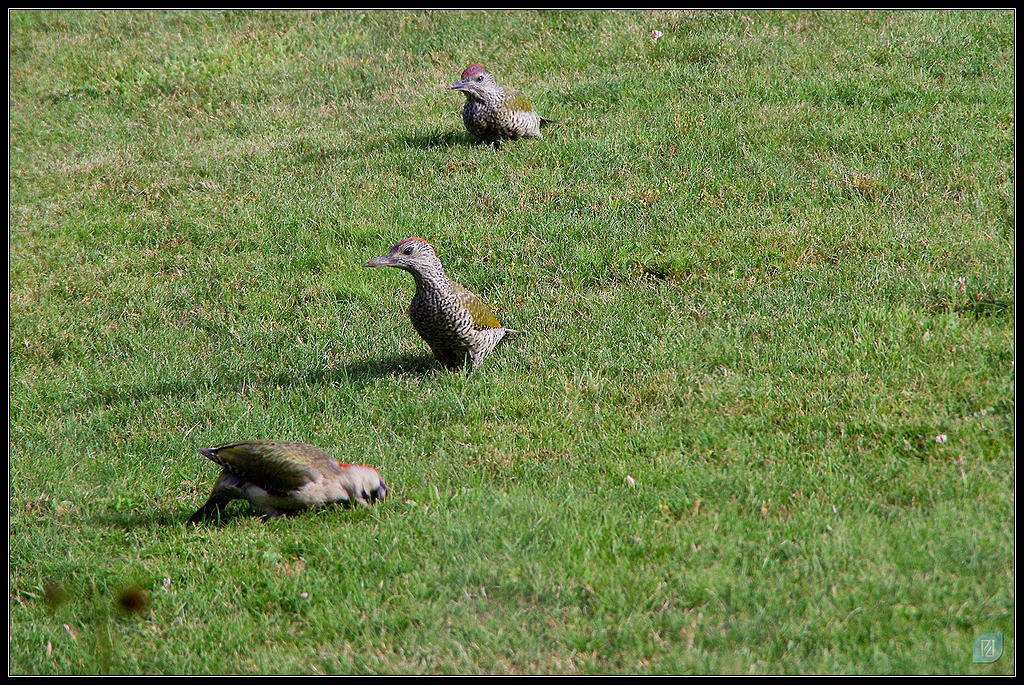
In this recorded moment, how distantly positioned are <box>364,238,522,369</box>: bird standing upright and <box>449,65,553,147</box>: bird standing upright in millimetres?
3880

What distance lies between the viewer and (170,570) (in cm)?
532

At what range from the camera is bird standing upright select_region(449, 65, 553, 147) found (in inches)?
398

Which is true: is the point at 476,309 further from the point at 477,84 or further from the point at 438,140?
the point at 438,140

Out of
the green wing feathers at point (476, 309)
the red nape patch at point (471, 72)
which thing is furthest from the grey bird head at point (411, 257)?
the red nape patch at point (471, 72)

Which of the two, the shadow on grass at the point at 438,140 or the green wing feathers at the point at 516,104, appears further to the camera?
the shadow on grass at the point at 438,140

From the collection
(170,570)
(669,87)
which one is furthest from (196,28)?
(170,570)

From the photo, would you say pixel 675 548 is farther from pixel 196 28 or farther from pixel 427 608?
pixel 196 28

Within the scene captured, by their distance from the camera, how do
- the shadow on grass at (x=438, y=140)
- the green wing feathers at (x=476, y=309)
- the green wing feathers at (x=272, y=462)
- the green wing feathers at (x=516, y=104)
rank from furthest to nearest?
the shadow on grass at (x=438, y=140), the green wing feathers at (x=516, y=104), the green wing feathers at (x=476, y=309), the green wing feathers at (x=272, y=462)

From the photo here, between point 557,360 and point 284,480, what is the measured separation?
238 cm

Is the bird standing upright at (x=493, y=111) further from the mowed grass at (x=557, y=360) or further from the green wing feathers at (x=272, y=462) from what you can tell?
the green wing feathers at (x=272, y=462)

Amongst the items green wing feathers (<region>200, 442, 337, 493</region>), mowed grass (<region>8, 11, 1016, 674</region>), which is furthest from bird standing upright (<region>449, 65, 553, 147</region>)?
green wing feathers (<region>200, 442, 337, 493</region>)

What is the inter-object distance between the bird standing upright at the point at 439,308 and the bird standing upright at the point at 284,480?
1.41 meters

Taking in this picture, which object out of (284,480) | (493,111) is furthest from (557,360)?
→ (493,111)

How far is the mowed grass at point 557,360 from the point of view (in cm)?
457
